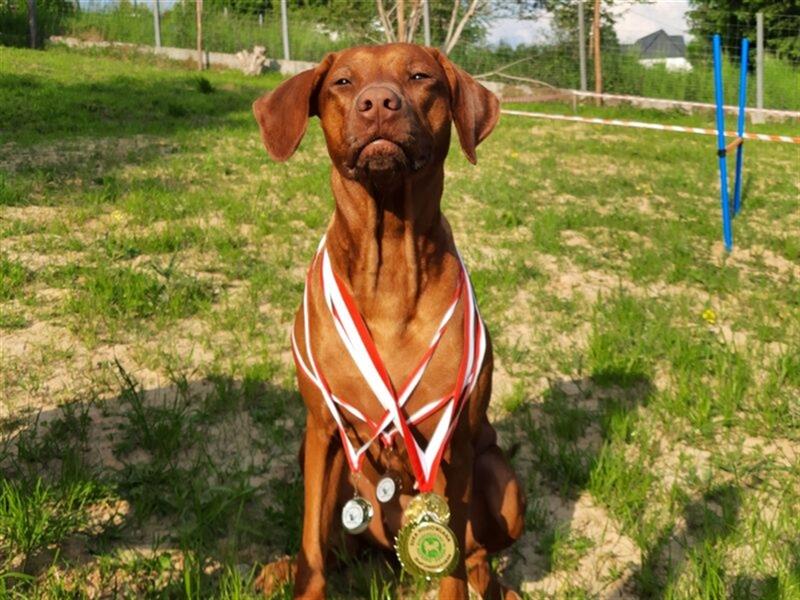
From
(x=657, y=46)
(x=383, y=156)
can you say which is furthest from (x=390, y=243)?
(x=657, y=46)

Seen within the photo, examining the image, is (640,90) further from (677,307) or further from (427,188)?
(427,188)

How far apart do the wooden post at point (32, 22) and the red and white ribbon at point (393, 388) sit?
21.1 m

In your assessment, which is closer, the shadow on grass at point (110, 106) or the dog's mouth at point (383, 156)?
the dog's mouth at point (383, 156)

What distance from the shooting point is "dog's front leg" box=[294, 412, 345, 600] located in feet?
7.29

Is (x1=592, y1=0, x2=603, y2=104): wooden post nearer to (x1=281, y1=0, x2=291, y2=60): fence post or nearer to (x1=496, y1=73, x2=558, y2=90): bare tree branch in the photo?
(x1=496, y1=73, x2=558, y2=90): bare tree branch

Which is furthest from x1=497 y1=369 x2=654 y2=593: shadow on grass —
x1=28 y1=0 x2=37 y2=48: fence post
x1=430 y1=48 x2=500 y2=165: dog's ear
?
x1=28 y1=0 x2=37 y2=48: fence post

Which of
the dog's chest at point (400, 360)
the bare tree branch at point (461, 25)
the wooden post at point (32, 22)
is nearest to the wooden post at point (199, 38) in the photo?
the wooden post at point (32, 22)

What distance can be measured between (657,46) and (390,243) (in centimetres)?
1768

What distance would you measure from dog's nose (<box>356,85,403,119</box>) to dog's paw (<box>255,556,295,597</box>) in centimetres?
144

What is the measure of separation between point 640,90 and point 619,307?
14.2 metres

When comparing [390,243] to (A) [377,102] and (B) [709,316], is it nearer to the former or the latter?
(A) [377,102]

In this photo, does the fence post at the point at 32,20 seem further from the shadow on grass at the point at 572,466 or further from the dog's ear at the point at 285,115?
the dog's ear at the point at 285,115

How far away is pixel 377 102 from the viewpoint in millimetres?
2061

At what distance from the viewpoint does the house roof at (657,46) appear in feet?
57.2
